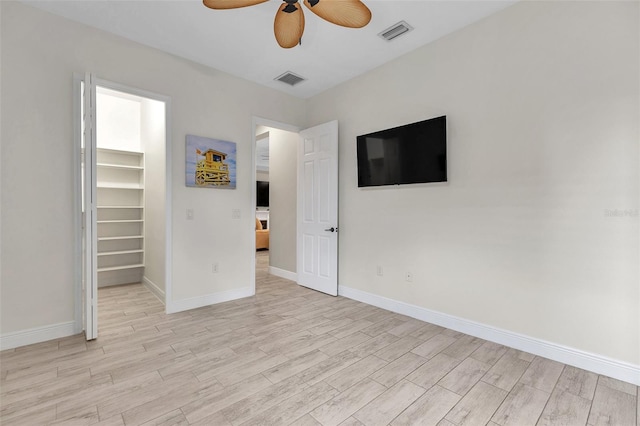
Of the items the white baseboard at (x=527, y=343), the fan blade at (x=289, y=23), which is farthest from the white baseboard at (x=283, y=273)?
the fan blade at (x=289, y=23)

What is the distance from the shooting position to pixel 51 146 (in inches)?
104

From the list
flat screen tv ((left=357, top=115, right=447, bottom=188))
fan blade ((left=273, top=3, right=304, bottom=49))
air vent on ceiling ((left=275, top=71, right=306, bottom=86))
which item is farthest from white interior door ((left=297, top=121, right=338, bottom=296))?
fan blade ((left=273, top=3, right=304, bottom=49))

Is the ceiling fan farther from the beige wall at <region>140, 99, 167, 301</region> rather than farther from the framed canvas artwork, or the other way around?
the beige wall at <region>140, 99, 167, 301</region>

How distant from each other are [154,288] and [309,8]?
3.85 metres

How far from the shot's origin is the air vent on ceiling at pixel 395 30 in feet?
9.08

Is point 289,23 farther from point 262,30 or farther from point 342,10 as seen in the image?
point 262,30

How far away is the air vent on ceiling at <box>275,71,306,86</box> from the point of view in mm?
3770

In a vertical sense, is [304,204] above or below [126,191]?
below

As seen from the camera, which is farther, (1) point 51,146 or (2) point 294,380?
(1) point 51,146

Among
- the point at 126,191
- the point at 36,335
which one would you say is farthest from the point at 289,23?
the point at 126,191

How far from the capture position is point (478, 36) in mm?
2713

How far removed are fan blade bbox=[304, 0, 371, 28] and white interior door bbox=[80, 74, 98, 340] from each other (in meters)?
2.12

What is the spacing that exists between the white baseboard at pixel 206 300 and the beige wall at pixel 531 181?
74.5 inches

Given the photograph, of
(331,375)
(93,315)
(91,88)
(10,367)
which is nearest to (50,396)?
(10,367)
